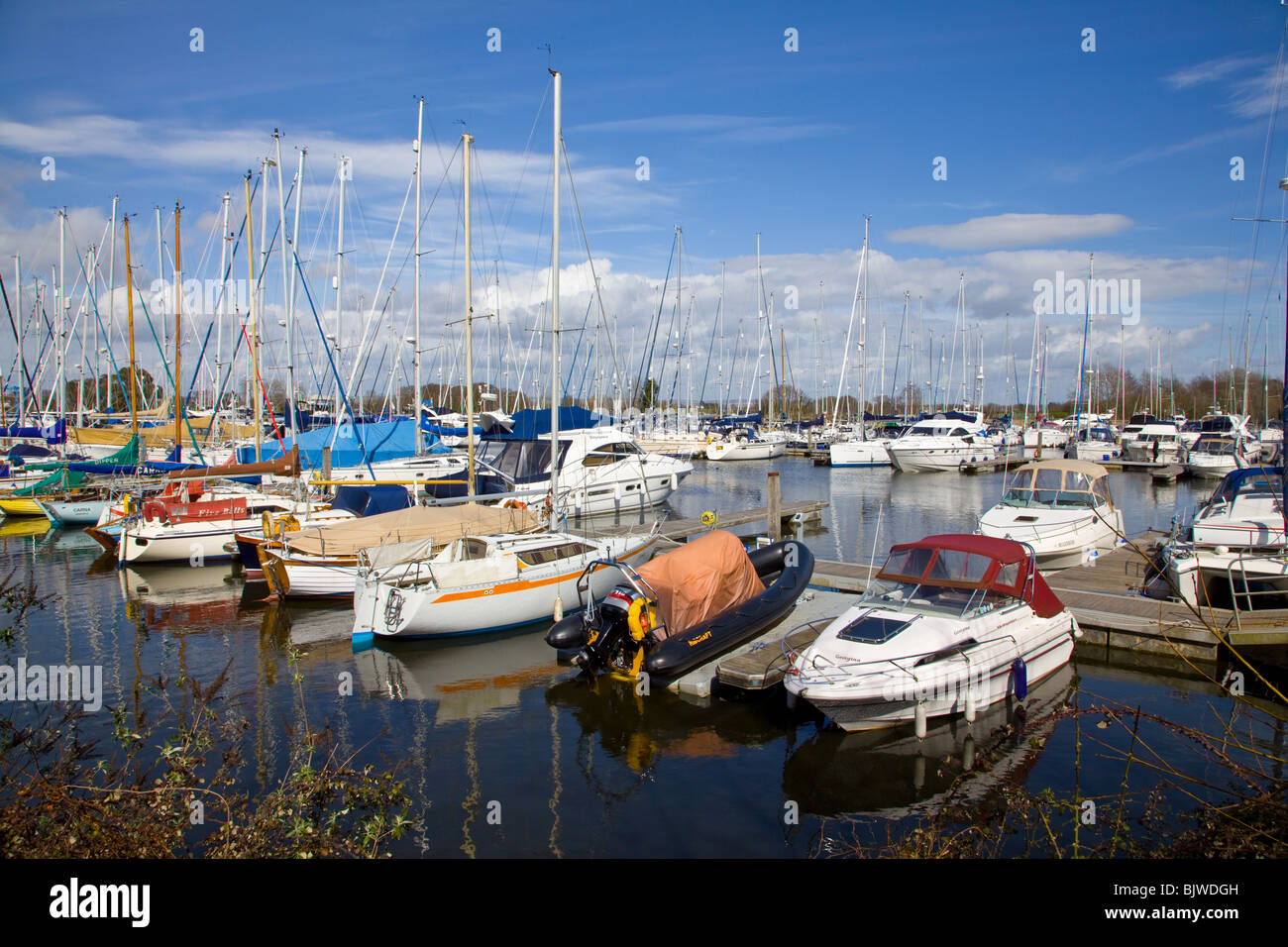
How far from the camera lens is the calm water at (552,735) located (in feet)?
27.8

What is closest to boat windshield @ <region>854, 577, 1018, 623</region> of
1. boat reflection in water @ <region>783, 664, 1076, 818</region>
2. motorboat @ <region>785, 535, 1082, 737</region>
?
motorboat @ <region>785, 535, 1082, 737</region>

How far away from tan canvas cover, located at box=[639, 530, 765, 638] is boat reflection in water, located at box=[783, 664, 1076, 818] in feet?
9.77

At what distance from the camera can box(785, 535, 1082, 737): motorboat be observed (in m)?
9.84

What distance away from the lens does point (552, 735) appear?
10.9 metres

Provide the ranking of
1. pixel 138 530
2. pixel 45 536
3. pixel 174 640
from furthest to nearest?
pixel 45 536 → pixel 138 530 → pixel 174 640

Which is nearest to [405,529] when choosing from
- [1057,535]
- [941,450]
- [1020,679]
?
[1020,679]

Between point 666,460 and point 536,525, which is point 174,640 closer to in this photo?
point 536,525

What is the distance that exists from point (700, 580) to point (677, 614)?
2.51ft

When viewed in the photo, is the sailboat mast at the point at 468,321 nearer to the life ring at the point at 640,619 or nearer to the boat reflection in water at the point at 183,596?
the boat reflection in water at the point at 183,596

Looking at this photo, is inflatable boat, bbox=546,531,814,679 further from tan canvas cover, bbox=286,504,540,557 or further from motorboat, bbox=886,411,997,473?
motorboat, bbox=886,411,997,473

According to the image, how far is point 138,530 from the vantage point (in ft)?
72.6

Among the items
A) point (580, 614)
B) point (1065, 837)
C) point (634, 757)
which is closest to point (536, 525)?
point (580, 614)
